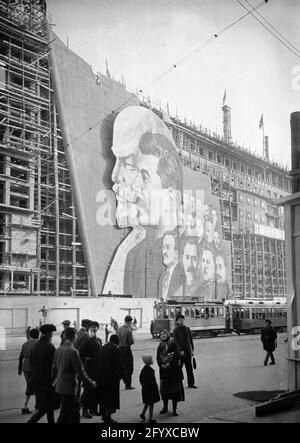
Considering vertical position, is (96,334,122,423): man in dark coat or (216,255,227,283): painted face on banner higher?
(216,255,227,283): painted face on banner

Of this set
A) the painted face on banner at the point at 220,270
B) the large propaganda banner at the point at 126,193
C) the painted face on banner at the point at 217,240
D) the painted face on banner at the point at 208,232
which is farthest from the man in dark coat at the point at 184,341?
the painted face on banner at the point at 217,240

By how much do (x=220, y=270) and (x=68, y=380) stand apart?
188ft

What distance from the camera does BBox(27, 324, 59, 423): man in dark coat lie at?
7.28 m

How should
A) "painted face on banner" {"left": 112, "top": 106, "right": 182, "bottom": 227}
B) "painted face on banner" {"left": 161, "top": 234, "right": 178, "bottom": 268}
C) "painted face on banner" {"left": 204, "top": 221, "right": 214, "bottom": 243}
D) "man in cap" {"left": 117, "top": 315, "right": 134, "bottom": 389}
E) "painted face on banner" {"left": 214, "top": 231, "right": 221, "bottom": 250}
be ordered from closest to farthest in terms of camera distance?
"man in cap" {"left": 117, "top": 315, "right": 134, "bottom": 389} < "painted face on banner" {"left": 112, "top": 106, "right": 182, "bottom": 227} < "painted face on banner" {"left": 161, "top": 234, "right": 178, "bottom": 268} < "painted face on banner" {"left": 204, "top": 221, "right": 214, "bottom": 243} < "painted face on banner" {"left": 214, "top": 231, "right": 221, "bottom": 250}

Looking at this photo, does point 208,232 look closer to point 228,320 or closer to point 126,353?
point 228,320

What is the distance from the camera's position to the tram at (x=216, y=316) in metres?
34.9

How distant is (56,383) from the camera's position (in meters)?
7.11

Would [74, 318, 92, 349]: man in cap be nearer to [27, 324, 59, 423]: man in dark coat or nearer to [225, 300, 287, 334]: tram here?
[27, 324, 59, 423]: man in dark coat

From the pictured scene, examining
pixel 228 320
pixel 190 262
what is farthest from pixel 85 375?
pixel 190 262

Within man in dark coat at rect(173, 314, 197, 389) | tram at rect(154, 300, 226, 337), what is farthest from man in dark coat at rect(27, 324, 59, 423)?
tram at rect(154, 300, 226, 337)

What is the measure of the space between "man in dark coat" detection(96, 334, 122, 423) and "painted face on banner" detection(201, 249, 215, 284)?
52138 mm

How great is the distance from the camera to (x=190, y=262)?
57.5m

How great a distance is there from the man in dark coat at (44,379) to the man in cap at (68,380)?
27cm

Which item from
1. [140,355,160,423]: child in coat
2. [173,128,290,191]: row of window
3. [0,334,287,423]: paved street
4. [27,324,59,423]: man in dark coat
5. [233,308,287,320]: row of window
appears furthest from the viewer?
[173,128,290,191]: row of window
